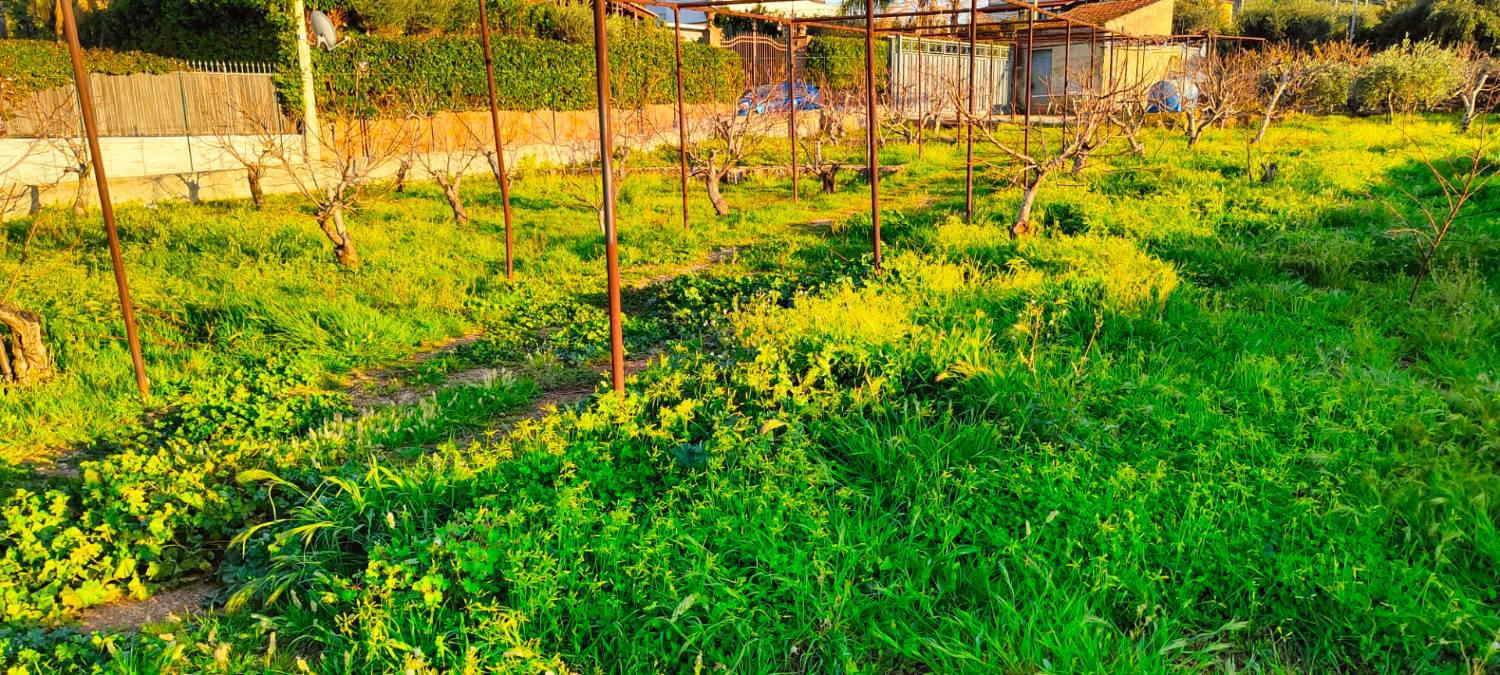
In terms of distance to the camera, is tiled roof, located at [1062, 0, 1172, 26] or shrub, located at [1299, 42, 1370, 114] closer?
shrub, located at [1299, 42, 1370, 114]

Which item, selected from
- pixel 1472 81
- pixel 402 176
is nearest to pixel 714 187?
pixel 402 176

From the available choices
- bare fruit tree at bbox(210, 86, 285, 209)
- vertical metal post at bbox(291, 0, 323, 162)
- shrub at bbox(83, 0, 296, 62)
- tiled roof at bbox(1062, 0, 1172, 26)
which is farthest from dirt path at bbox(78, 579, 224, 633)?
tiled roof at bbox(1062, 0, 1172, 26)

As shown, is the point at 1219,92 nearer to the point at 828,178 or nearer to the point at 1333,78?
the point at 1333,78

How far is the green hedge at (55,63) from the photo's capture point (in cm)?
1441

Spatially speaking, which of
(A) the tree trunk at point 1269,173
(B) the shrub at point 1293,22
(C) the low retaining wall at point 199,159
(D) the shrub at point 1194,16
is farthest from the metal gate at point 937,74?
(D) the shrub at point 1194,16

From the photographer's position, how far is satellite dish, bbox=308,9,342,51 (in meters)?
15.5

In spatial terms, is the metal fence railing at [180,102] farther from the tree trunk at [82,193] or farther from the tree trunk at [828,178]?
the tree trunk at [828,178]

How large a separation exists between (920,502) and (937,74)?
85.8 feet

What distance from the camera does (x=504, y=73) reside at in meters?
19.5

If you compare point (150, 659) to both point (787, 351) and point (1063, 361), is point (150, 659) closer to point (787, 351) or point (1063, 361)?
point (787, 351)

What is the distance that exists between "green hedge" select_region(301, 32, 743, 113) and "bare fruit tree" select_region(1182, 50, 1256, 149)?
32.0 ft

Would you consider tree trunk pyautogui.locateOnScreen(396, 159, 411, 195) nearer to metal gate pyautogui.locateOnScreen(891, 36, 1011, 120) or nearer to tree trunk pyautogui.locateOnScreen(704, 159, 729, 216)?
tree trunk pyautogui.locateOnScreen(704, 159, 729, 216)

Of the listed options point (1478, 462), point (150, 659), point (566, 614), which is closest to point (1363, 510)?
point (1478, 462)

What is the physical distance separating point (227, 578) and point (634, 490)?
1.58 m
